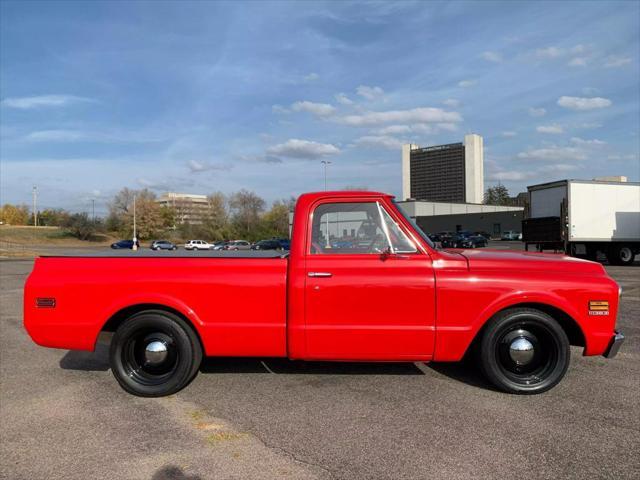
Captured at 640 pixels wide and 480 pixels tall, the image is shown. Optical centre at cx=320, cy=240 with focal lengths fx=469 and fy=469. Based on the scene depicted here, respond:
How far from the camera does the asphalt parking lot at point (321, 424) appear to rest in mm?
2994

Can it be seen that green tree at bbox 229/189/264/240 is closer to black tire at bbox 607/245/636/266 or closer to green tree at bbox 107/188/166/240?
green tree at bbox 107/188/166/240

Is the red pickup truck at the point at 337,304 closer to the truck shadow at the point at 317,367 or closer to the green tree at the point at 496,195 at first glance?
the truck shadow at the point at 317,367

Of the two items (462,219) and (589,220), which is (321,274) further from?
(462,219)

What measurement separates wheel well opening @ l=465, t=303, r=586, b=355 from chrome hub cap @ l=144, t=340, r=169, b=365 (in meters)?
2.85

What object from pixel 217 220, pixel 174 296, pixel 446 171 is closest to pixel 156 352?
pixel 174 296

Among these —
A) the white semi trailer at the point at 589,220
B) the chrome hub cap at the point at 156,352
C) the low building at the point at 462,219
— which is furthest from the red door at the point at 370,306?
the low building at the point at 462,219

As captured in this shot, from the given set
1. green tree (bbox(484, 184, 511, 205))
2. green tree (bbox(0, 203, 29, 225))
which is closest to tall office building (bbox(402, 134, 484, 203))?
green tree (bbox(484, 184, 511, 205))

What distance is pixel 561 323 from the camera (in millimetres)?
4402

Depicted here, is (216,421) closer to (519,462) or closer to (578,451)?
(519,462)

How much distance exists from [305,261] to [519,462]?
7.27 feet

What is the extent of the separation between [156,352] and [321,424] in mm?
1689

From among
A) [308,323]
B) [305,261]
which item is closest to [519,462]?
[308,323]

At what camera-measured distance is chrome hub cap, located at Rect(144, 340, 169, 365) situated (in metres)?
4.28

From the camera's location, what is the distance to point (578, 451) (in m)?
3.17
